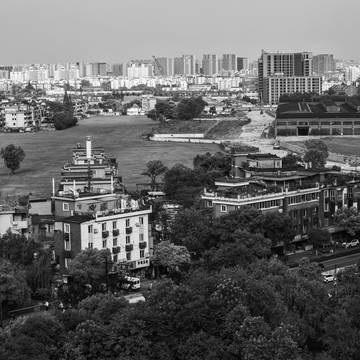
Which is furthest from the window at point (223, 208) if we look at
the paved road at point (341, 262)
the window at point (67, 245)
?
the window at point (67, 245)

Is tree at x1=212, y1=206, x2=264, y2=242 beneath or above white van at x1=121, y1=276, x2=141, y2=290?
above

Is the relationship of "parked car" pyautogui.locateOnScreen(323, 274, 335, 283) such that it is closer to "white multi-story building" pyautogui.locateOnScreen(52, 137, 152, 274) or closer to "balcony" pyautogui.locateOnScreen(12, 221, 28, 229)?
"white multi-story building" pyautogui.locateOnScreen(52, 137, 152, 274)

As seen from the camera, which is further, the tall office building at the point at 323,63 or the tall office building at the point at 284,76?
the tall office building at the point at 323,63

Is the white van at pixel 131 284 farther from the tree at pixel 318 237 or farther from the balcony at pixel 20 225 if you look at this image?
the tree at pixel 318 237

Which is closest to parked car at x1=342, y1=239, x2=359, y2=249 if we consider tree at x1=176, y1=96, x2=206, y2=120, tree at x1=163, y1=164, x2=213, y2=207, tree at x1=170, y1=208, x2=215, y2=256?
tree at x1=170, y1=208, x2=215, y2=256

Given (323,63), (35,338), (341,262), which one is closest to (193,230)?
(341,262)

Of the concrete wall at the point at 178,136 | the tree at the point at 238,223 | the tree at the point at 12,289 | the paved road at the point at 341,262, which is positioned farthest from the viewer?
the concrete wall at the point at 178,136
